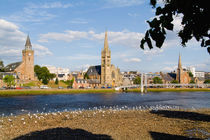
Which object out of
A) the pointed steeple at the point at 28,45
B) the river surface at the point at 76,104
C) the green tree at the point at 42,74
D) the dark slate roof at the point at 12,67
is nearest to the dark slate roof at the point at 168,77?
the green tree at the point at 42,74

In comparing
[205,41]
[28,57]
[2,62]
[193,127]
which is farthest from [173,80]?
[205,41]

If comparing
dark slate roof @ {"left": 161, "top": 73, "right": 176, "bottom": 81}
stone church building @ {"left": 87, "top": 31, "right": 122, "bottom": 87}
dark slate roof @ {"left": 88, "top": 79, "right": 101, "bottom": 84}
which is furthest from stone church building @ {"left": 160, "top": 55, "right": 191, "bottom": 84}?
dark slate roof @ {"left": 88, "top": 79, "right": 101, "bottom": 84}

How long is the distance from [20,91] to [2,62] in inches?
1681

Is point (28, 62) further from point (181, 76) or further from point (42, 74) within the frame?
point (181, 76)

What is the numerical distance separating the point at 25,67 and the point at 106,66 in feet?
164

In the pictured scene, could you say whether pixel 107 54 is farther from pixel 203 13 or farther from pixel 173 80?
pixel 203 13

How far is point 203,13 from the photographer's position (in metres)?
5.25

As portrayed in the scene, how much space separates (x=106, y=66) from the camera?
477 feet

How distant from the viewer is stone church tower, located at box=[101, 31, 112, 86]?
472 feet

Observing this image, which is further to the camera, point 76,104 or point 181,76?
point 181,76

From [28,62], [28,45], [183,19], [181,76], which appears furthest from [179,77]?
[183,19]

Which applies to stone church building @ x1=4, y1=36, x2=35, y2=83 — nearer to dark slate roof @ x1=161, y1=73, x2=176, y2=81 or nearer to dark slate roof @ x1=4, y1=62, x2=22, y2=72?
dark slate roof @ x1=4, y1=62, x2=22, y2=72

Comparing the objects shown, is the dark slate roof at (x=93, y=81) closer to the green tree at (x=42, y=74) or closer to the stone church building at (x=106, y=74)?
the stone church building at (x=106, y=74)

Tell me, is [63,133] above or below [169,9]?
below
